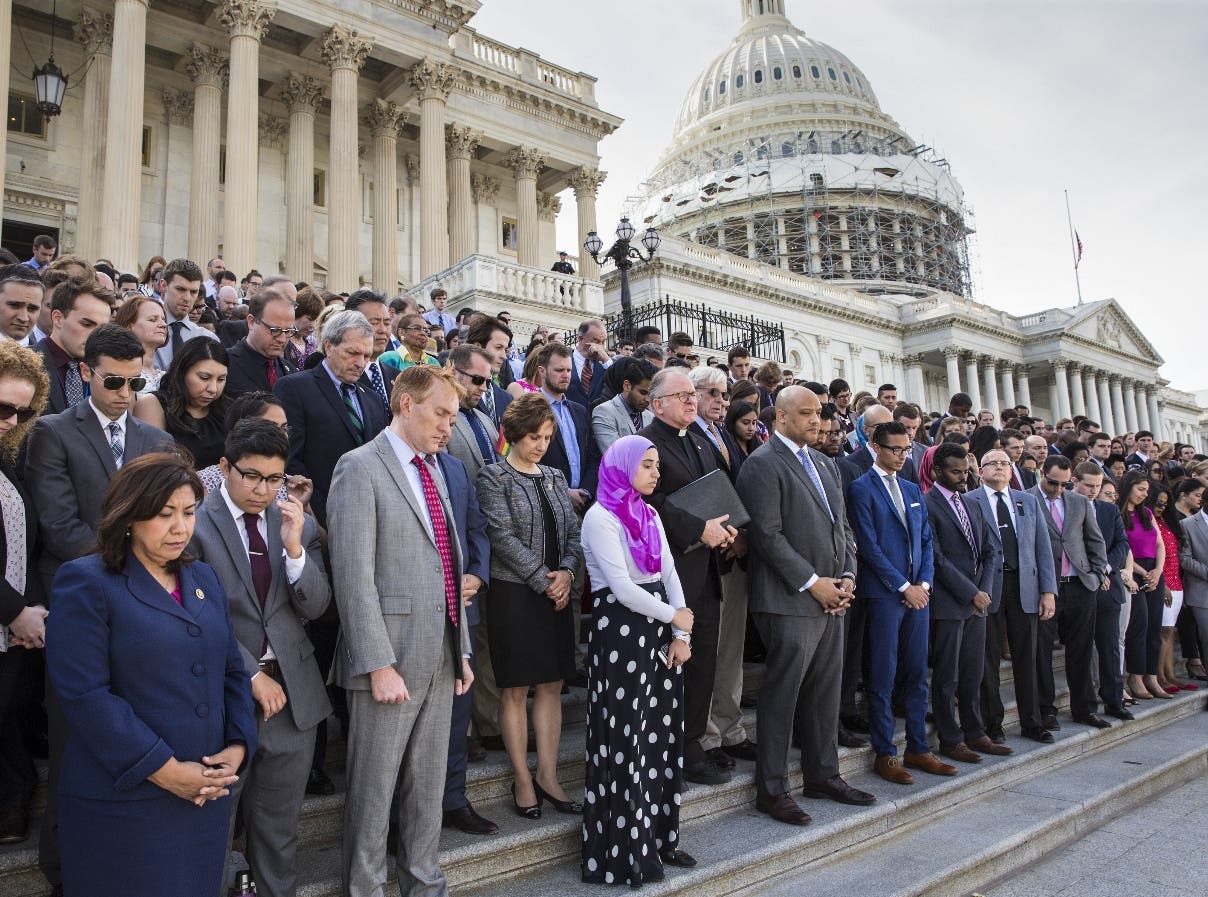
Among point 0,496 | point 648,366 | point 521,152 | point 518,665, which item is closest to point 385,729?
point 518,665

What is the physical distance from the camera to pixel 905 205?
213 ft

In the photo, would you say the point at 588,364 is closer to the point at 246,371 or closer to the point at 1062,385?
the point at 246,371

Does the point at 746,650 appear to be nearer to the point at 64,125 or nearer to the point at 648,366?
the point at 648,366

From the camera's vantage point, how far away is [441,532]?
4.08 meters

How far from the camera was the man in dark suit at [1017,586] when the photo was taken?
23.2 feet

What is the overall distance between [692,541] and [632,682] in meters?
0.99

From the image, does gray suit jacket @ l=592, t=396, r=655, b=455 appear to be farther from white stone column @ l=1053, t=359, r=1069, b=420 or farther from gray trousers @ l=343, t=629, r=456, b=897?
white stone column @ l=1053, t=359, r=1069, b=420

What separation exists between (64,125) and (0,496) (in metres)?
22.0

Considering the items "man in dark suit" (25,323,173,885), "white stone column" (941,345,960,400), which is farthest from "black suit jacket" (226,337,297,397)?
"white stone column" (941,345,960,400)

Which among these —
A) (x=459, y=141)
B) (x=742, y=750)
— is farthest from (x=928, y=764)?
(x=459, y=141)

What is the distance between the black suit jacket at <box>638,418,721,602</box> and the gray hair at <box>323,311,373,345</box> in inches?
74.3

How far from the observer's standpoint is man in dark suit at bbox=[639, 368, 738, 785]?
16.4 feet

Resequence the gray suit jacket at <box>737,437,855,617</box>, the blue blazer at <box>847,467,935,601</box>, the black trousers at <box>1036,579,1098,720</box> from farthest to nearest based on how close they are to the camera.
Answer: the black trousers at <box>1036,579,1098,720</box> → the blue blazer at <box>847,467,935,601</box> → the gray suit jacket at <box>737,437,855,617</box>

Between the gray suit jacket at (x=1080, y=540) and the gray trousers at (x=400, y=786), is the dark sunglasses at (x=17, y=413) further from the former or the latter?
the gray suit jacket at (x=1080, y=540)
